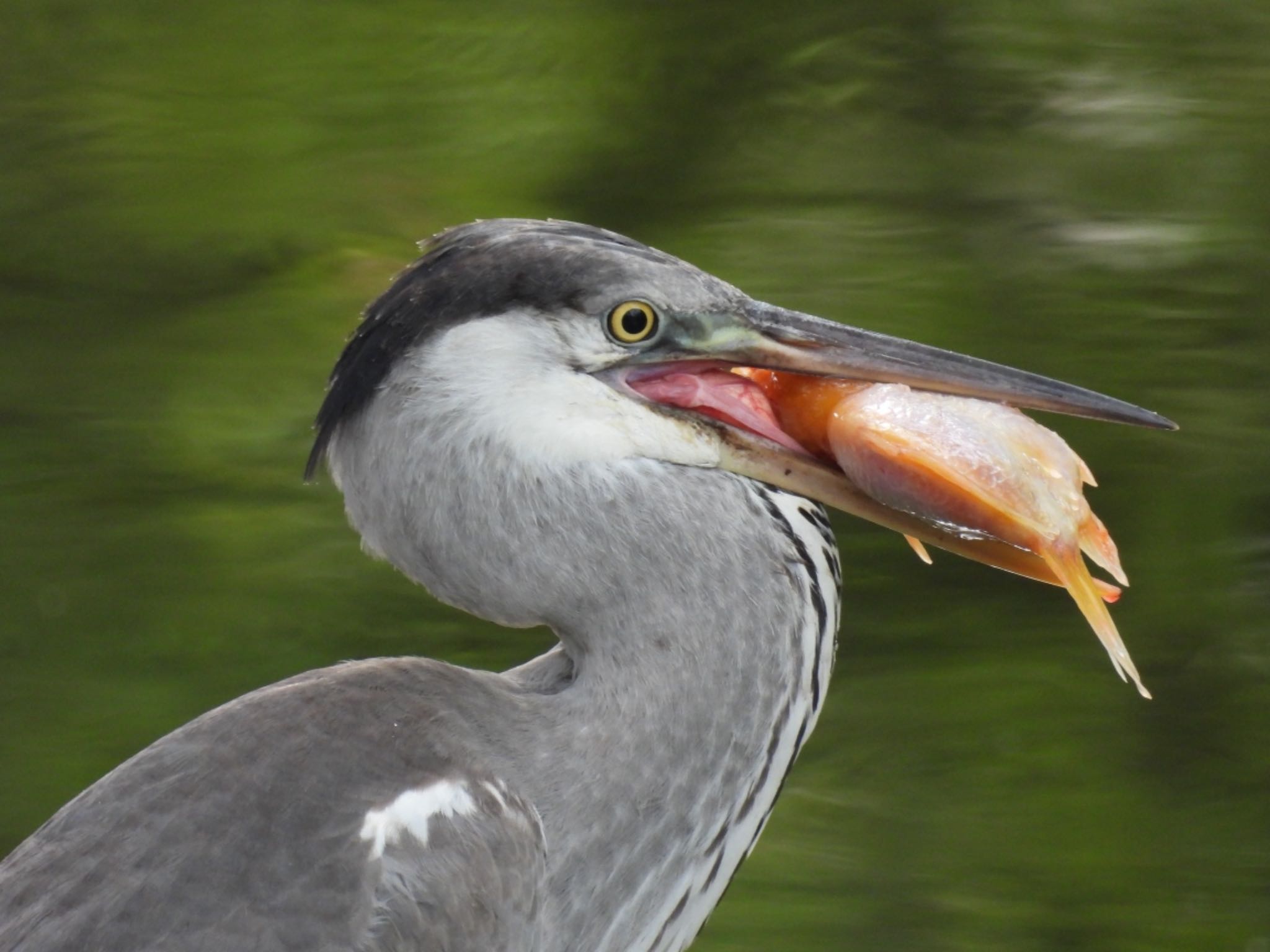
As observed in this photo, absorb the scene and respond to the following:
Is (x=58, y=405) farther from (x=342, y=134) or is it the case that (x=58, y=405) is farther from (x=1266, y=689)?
(x=1266, y=689)

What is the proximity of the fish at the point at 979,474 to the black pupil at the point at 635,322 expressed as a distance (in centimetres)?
18

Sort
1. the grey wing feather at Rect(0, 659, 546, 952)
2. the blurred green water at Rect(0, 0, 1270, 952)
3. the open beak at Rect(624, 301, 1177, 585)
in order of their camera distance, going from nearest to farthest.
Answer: the grey wing feather at Rect(0, 659, 546, 952)
the open beak at Rect(624, 301, 1177, 585)
the blurred green water at Rect(0, 0, 1270, 952)

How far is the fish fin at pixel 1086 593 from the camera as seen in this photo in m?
1.34

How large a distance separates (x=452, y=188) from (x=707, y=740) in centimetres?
259

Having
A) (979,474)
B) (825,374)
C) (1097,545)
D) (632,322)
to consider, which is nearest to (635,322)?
(632,322)

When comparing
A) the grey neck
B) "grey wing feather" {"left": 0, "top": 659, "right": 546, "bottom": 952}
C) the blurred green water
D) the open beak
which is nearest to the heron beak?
the open beak

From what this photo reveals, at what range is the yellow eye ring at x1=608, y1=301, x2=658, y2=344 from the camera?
1440 mm

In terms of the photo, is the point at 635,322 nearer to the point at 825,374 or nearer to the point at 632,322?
the point at 632,322

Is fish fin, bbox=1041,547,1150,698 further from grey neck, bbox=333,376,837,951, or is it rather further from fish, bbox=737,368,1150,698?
grey neck, bbox=333,376,837,951

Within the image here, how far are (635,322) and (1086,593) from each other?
0.44 meters

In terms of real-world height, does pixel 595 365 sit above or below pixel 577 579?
above

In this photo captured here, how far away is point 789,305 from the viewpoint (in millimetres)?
3525

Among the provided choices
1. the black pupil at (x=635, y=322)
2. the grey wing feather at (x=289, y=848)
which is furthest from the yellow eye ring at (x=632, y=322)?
the grey wing feather at (x=289, y=848)

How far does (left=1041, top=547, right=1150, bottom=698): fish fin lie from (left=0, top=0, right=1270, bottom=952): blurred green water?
1641 mm
